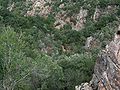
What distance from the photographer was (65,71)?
129ft

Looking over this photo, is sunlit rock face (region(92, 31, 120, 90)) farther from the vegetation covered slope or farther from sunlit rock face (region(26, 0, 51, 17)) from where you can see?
sunlit rock face (region(26, 0, 51, 17))

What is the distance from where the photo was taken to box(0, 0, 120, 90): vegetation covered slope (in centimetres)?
3362

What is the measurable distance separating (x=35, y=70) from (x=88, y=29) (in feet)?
107

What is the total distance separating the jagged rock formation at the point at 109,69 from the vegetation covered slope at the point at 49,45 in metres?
8.11

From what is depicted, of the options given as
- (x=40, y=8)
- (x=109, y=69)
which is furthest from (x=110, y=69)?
(x=40, y=8)

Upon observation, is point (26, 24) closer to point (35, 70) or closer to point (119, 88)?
point (35, 70)

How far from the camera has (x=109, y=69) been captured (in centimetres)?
2523

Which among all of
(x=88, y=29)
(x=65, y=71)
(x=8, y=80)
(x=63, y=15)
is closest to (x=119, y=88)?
(x=8, y=80)

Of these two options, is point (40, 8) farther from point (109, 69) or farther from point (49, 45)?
point (109, 69)

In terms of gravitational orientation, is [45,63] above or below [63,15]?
above

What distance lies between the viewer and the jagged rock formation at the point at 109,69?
79.6 ft

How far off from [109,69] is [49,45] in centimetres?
3733

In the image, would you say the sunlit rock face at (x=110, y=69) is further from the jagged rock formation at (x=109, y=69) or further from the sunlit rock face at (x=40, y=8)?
the sunlit rock face at (x=40, y=8)

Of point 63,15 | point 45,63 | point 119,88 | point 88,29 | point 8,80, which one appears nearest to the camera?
point 119,88
